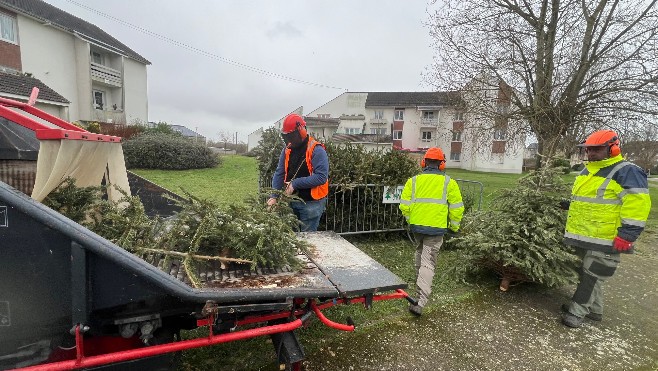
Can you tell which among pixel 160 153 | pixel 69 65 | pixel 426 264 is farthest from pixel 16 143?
pixel 69 65

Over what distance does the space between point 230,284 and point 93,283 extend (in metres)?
0.59

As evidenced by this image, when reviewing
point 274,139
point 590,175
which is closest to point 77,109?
point 274,139

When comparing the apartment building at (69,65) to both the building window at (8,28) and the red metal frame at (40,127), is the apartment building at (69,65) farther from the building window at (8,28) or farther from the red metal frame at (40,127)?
the red metal frame at (40,127)

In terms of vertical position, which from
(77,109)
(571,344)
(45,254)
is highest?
(77,109)

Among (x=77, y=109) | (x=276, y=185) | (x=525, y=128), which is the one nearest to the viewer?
(x=276, y=185)

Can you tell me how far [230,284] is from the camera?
5.68 ft

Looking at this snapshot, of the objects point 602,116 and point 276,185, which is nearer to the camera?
point 276,185

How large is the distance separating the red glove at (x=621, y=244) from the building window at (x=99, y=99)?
105ft

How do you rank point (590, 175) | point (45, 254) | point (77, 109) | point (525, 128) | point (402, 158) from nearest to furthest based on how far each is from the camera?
point (45, 254) → point (590, 175) → point (402, 158) → point (525, 128) → point (77, 109)

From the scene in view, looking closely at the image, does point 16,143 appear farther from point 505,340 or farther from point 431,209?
point 505,340

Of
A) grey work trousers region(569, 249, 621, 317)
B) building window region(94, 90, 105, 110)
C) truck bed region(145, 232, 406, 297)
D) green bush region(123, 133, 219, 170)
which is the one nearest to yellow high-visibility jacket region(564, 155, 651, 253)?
grey work trousers region(569, 249, 621, 317)

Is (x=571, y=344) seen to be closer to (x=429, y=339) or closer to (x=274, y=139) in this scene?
(x=429, y=339)

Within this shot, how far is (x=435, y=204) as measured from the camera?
11.7ft

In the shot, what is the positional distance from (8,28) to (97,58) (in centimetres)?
742
